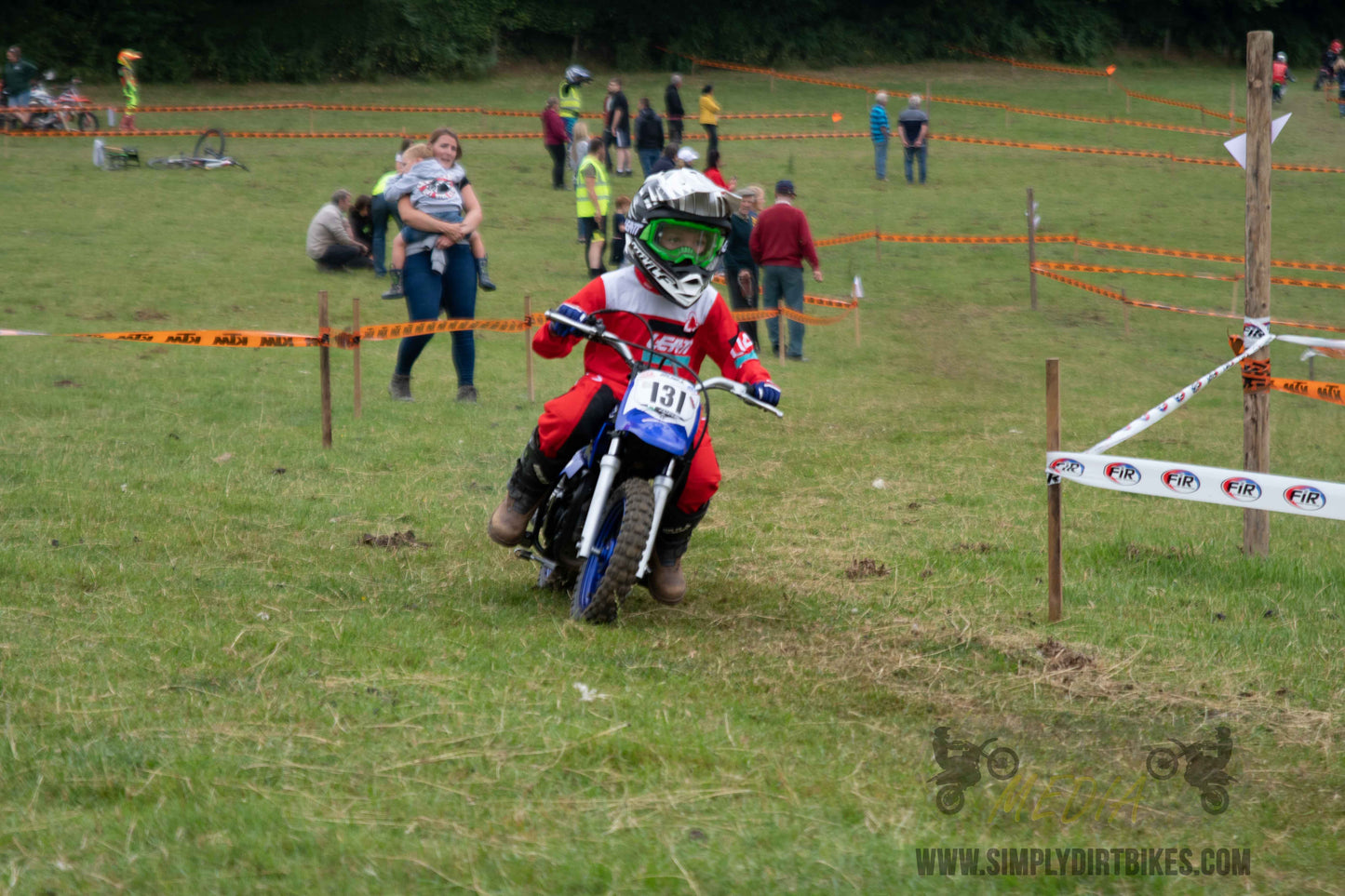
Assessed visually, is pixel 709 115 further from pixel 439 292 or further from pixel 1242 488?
pixel 1242 488

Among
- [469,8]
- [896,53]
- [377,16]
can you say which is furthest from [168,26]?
[896,53]

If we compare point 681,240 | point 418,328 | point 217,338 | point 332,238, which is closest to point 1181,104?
point 332,238

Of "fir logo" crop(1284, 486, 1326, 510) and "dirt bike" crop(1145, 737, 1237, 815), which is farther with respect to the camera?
"fir logo" crop(1284, 486, 1326, 510)

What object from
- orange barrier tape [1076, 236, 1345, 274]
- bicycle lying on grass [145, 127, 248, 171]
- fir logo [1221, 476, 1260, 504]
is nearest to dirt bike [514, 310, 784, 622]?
fir logo [1221, 476, 1260, 504]

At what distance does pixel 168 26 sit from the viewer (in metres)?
42.6

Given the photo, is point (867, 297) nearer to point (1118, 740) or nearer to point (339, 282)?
point (339, 282)

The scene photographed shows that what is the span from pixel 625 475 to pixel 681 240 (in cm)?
111

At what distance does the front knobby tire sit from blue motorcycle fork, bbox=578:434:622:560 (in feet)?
0.24

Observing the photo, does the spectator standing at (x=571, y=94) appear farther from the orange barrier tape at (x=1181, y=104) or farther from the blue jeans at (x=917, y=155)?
the orange barrier tape at (x=1181, y=104)

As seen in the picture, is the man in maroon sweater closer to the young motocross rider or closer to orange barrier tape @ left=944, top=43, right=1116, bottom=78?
the young motocross rider

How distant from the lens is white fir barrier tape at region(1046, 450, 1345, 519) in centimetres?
498

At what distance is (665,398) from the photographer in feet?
18.9

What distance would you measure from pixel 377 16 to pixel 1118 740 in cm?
4402

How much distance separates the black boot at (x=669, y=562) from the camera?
6246 millimetres
